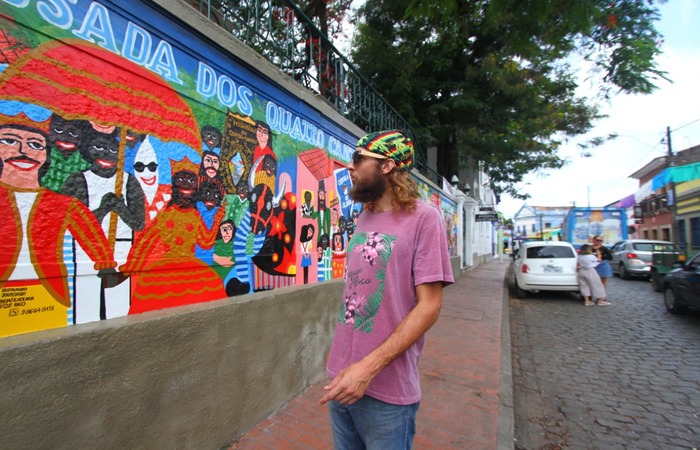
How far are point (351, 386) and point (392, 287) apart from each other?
→ 411mm

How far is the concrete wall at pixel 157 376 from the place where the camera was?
64.9 inches

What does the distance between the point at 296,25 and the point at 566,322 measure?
7379 mm

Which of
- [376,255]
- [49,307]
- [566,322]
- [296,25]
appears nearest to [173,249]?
[49,307]

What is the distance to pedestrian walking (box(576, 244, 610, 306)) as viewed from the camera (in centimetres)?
876

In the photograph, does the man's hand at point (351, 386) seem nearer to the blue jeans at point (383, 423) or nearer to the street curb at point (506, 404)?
the blue jeans at point (383, 423)

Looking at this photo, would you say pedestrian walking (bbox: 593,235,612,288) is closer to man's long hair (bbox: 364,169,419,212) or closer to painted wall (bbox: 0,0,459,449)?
painted wall (bbox: 0,0,459,449)

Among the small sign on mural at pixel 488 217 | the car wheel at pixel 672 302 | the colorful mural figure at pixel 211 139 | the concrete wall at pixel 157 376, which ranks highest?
the small sign on mural at pixel 488 217

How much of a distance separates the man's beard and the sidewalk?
7.26ft

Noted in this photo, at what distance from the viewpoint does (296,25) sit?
4293mm

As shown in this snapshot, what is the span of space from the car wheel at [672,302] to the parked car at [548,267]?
1877mm

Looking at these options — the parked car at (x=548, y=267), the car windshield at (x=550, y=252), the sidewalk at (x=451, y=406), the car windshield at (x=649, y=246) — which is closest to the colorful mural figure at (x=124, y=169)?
the sidewalk at (x=451, y=406)

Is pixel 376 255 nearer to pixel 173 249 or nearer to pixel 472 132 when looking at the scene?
pixel 173 249

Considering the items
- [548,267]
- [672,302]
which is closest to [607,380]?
[672,302]

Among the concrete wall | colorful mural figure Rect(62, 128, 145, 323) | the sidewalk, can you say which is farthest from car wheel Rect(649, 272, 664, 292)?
colorful mural figure Rect(62, 128, 145, 323)
